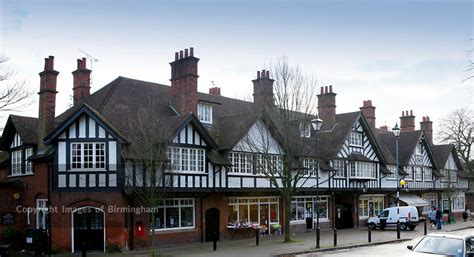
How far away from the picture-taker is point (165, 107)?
31703 millimetres

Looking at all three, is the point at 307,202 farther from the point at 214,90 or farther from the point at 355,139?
the point at 214,90

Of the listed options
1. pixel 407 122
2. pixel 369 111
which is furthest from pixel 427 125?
pixel 369 111

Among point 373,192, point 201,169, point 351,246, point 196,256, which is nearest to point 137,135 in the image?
point 201,169

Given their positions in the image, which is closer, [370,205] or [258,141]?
[258,141]

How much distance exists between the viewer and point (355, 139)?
40406mm

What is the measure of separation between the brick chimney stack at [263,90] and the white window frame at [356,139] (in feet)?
27.8

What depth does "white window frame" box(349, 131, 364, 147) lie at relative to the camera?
3983cm

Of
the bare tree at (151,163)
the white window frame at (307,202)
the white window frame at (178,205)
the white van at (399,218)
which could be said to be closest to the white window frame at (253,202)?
the white window frame at (307,202)

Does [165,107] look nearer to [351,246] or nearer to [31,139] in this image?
[31,139]

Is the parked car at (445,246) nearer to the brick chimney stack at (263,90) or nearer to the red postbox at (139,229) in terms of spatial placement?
the brick chimney stack at (263,90)

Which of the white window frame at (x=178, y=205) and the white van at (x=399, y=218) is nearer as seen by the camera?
the white window frame at (x=178, y=205)

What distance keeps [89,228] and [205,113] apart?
9900mm

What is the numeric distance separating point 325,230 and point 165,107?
48.1ft

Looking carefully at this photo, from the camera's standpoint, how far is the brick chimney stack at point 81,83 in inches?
1331
